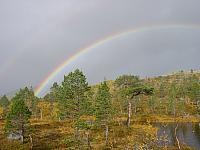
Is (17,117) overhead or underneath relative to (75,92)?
underneath

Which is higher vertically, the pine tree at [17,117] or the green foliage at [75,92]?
the green foliage at [75,92]

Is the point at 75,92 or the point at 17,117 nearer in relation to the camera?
the point at 75,92

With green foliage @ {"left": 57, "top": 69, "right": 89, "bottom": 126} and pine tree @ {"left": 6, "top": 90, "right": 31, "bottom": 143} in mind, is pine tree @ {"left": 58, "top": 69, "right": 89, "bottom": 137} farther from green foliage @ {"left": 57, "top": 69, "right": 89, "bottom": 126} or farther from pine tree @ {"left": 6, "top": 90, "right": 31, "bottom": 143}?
pine tree @ {"left": 6, "top": 90, "right": 31, "bottom": 143}

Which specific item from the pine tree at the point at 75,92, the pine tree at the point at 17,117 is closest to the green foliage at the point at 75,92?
the pine tree at the point at 75,92

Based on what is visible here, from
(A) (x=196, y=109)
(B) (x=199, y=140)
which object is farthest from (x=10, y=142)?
(A) (x=196, y=109)

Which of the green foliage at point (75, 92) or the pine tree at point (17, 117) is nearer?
the green foliage at point (75, 92)

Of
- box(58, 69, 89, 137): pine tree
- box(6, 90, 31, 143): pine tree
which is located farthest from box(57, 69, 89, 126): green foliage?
box(6, 90, 31, 143): pine tree

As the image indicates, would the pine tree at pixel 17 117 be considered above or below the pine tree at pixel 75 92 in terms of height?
below

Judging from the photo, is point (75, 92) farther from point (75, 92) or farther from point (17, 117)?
point (17, 117)

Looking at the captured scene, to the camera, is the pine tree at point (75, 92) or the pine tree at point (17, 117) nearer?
the pine tree at point (75, 92)

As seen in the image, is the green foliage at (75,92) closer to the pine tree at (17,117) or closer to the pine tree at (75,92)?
the pine tree at (75,92)

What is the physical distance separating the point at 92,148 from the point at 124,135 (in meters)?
17.5

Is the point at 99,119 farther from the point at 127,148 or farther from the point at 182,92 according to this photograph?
the point at 182,92

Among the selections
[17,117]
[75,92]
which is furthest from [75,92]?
[17,117]
